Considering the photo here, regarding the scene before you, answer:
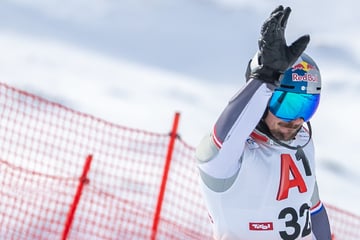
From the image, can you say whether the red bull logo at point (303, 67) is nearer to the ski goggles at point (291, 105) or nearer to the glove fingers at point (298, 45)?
the ski goggles at point (291, 105)

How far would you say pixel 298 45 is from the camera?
302 cm

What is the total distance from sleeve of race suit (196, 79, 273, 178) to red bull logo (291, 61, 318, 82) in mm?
337

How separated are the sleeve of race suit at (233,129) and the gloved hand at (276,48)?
6 centimetres

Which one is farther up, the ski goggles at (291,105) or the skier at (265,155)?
the ski goggles at (291,105)

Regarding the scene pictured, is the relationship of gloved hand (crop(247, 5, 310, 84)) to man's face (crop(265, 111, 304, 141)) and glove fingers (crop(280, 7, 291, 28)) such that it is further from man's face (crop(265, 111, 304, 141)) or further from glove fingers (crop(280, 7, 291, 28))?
man's face (crop(265, 111, 304, 141))

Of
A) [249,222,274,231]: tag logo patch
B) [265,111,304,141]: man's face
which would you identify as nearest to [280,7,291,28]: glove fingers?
[265,111,304,141]: man's face

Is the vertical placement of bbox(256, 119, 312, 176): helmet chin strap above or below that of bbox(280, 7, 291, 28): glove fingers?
below

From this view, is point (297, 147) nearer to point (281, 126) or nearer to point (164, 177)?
point (281, 126)

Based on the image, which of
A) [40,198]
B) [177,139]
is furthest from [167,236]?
[40,198]

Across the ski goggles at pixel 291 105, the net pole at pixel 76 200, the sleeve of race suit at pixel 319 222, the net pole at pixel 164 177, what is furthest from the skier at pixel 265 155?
the net pole at pixel 164 177

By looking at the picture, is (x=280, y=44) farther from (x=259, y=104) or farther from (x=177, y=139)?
(x=177, y=139)

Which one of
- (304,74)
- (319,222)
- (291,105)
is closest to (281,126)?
(291,105)

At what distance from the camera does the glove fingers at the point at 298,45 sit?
300 cm

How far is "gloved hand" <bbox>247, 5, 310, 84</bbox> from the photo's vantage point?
302 centimetres
